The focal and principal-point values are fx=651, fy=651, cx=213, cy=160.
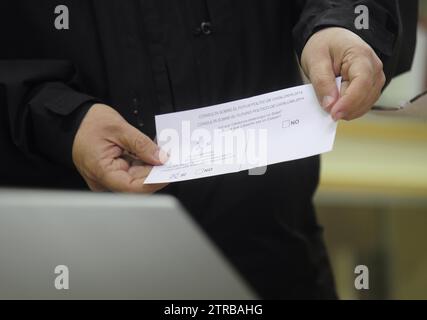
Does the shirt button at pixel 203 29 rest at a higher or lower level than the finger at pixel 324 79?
higher

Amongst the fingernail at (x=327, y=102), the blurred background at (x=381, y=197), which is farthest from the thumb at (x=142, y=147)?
the blurred background at (x=381, y=197)

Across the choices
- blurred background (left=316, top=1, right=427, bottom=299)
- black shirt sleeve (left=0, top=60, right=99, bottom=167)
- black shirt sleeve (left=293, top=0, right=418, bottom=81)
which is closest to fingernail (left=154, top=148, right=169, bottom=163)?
black shirt sleeve (left=0, top=60, right=99, bottom=167)

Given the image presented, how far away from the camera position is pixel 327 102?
676 mm

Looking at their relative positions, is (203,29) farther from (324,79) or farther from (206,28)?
(324,79)

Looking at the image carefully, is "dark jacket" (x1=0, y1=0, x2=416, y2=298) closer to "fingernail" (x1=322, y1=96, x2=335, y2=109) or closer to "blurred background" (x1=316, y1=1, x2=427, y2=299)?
"fingernail" (x1=322, y1=96, x2=335, y2=109)

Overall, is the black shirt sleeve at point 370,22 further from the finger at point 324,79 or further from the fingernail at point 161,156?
the fingernail at point 161,156

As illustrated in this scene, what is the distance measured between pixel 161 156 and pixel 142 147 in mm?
23

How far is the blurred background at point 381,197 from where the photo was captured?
141 centimetres

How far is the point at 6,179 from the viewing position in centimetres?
88

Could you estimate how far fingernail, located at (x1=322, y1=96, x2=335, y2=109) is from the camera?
26.6 inches

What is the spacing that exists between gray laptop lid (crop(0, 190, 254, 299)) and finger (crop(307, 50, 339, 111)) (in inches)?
7.9

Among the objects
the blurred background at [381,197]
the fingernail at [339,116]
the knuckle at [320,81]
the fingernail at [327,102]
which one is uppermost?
the knuckle at [320,81]

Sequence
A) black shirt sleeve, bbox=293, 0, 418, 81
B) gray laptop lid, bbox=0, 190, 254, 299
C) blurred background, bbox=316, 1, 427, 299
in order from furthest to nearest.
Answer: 1. blurred background, bbox=316, 1, 427, 299
2. black shirt sleeve, bbox=293, 0, 418, 81
3. gray laptop lid, bbox=0, 190, 254, 299

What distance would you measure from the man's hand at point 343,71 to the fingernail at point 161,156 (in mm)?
181
